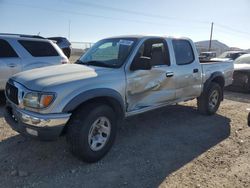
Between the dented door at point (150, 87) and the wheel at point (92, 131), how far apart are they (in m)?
0.57

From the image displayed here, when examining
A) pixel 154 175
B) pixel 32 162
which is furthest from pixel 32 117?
pixel 154 175

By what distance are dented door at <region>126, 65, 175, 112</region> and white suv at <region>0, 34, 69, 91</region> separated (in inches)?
147

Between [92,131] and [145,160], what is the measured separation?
37.0 inches

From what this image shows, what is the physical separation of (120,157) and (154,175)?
712mm

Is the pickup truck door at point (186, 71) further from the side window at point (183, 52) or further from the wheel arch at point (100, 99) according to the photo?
the wheel arch at point (100, 99)

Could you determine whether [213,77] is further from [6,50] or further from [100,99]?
[6,50]

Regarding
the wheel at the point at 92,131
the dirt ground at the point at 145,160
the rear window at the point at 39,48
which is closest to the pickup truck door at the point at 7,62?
the rear window at the point at 39,48

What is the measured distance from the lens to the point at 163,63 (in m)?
5.32

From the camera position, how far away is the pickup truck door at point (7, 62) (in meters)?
7.01

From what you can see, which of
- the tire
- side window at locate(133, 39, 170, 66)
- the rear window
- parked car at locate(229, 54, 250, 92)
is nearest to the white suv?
the rear window

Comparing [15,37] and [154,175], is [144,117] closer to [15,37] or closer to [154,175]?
[154,175]

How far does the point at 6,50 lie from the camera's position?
7164mm

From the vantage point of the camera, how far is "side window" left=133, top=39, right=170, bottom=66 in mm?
5047

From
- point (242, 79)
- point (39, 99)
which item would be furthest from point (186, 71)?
point (242, 79)
